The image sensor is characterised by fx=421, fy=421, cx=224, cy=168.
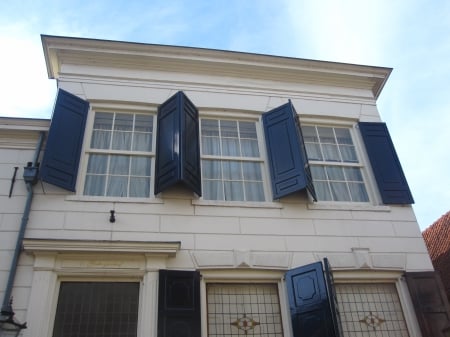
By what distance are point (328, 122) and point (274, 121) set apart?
126 cm

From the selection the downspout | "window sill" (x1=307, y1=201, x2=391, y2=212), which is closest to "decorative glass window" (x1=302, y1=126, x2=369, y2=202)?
"window sill" (x1=307, y1=201, x2=391, y2=212)

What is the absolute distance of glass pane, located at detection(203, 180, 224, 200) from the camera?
698 cm

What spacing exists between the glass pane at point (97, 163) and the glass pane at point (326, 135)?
4.07 meters

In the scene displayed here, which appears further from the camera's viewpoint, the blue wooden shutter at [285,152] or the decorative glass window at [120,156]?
the blue wooden shutter at [285,152]

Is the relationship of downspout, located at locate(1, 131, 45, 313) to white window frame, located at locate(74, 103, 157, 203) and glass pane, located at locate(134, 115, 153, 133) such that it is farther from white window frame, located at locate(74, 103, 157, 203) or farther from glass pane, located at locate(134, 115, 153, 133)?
glass pane, located at locate(134, 115, 153, 133)

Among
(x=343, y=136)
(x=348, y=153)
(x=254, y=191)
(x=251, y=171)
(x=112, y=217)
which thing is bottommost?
(x=112, y=217)

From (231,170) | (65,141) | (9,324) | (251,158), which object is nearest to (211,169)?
(231,170)

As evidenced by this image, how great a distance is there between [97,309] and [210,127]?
3765 mm

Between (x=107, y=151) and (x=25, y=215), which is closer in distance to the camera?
(x=25, y=215)

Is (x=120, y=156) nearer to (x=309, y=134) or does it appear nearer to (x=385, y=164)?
(x=309, y=134)

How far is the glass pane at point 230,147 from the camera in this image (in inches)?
300

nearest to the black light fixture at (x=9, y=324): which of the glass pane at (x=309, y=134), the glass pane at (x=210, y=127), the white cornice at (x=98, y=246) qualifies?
the white cornice at (x=98, y=246)

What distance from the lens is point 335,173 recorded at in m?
7.72

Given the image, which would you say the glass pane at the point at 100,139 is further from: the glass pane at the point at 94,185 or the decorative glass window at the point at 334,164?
the decorative glass window at the point at 334,164
